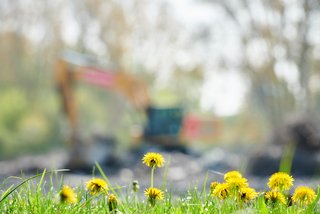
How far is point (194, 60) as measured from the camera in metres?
31.4

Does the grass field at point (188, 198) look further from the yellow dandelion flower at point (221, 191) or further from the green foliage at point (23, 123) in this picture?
the green foliage at point (23, 123)

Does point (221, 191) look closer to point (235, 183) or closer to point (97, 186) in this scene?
point (235, 183)

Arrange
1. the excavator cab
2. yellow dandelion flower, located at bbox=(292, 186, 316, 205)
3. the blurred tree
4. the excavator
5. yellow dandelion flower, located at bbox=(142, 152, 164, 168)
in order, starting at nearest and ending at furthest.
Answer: yellow dandelion flower, located at bbox=(142, 152, 164, 168) → yellow dandelion flower, located at bbox=(292, 186, 316, 205) → the excavator cab → the excavator → the blurred tree

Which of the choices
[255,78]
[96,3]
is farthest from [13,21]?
[255,78]

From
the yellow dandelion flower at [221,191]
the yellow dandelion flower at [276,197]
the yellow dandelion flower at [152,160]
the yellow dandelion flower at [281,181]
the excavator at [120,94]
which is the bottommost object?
the yellow dandelion flower at [276,197]

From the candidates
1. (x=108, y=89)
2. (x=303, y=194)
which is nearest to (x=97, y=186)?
(x=303, y=194)

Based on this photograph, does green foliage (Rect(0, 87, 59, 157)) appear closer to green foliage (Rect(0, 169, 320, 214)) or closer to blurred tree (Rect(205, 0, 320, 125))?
blurred tree (Rect(205, 0, 320, 125))

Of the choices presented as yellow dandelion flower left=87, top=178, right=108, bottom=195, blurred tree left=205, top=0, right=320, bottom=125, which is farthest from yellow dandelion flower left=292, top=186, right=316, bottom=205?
blurred tree left=205, top=0, right=320, bottom=125

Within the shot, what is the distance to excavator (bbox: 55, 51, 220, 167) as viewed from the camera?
52.2ft

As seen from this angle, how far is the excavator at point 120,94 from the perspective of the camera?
626 inches

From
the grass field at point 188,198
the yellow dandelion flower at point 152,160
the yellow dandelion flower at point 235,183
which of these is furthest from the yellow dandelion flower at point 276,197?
the yellow dandelion flower at point 152,160

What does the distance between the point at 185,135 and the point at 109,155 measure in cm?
367

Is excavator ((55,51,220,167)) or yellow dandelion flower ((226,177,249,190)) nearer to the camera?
yellow dandelion flower ((226,177,249,190))

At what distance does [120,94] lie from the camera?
728 inches
